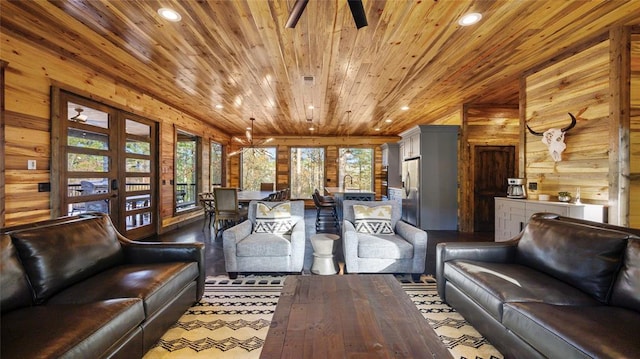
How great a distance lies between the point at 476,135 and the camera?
562cm

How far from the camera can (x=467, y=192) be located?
5.68 metres

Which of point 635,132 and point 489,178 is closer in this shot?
point 635,132

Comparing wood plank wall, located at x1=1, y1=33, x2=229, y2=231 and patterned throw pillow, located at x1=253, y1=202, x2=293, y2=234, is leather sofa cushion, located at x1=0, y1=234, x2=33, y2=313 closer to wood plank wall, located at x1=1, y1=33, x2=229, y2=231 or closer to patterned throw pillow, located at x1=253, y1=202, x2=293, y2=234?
wood plank wall, located at x1=1, y1=33, x2=229, y2=231

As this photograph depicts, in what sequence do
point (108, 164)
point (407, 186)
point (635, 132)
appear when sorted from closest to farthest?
point (635, 132)
point (108, 164)
point (407, 186)

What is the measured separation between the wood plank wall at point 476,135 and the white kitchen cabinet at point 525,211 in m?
1.41

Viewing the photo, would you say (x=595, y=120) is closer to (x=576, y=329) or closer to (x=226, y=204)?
(x=576, y=329)

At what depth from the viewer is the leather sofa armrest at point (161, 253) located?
229cm

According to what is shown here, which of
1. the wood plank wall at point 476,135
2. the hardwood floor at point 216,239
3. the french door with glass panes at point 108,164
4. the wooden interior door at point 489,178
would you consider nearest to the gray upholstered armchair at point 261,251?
the hardwood floor at point 216,239

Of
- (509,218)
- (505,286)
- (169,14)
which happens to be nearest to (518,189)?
(509,218)

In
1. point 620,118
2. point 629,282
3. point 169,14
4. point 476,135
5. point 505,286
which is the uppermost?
point 169,14

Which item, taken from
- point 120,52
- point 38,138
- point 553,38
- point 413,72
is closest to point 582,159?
point 553,38

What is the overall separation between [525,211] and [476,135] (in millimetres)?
2423

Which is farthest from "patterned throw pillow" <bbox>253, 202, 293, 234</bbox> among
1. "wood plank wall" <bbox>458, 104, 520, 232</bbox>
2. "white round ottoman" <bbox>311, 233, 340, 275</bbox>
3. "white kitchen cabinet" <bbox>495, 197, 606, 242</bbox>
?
"wood plank wall" <bbox>458, 104, 520, 232</bbox>

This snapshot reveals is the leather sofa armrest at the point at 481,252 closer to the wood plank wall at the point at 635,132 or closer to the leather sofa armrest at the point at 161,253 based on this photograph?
the wood plank wall at the point at 635,132
